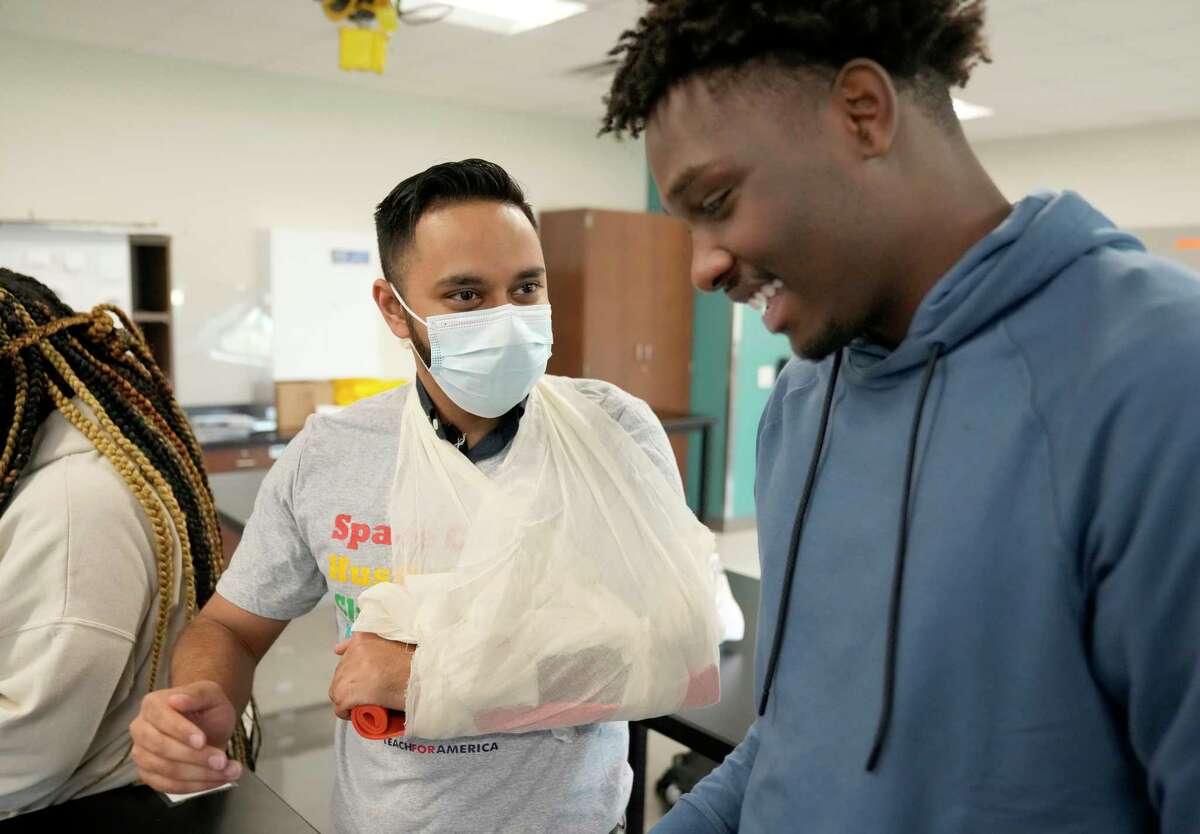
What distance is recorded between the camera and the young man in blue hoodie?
0.53 metres

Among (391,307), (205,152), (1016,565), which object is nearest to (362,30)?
(391,307)

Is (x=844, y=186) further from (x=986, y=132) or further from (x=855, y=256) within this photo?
(x=986, y=132)

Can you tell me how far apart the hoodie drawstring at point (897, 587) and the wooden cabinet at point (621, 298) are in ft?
16.9

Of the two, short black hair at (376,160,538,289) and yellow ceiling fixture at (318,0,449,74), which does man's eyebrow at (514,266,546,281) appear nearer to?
short black hair at (376,160,538,289)

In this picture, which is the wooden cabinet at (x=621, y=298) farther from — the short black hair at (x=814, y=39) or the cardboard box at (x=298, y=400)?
the short black hair at (x=814, y=39)

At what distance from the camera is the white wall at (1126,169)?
557 cm

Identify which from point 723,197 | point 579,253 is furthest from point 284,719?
point 579,253

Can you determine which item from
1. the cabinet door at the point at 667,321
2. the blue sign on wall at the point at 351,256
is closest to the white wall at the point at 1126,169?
the cabinet door at the point at 667,321

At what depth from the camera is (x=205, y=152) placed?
474 cm

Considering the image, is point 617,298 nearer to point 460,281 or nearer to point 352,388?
point 352,388

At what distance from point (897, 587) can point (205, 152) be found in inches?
194

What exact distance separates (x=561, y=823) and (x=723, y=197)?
32.4 inches

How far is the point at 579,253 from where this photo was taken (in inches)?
228

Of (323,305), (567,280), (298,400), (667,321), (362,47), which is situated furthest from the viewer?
(667,321)
